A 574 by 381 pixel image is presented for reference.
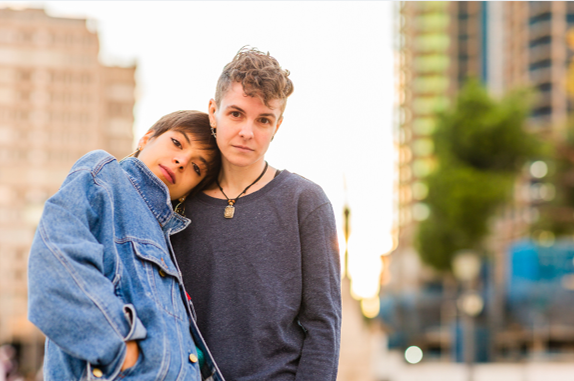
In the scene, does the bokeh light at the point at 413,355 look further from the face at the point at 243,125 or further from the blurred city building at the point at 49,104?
the blurred city building at the point at 49,104

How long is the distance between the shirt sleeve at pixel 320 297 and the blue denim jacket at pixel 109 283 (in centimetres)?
31

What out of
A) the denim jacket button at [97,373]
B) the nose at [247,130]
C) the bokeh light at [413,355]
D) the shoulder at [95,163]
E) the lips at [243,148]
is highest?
the nose at [247,130]

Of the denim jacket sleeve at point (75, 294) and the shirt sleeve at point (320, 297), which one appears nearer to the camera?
the denim jacket sleeve at point (75, 294)

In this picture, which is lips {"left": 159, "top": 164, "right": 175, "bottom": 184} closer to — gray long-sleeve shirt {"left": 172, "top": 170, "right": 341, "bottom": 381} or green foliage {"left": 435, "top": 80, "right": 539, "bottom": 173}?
gray long-sleeve shirt {"left": 172, "top": 170, "right": 341, "bottom": 381}

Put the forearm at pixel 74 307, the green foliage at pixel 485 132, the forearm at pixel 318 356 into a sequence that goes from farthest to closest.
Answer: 1. the green foliage at pixel 485 132
2. the forearm at pixel 318 356
3. the forearm at pixel 74 307

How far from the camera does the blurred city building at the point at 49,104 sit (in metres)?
67.6

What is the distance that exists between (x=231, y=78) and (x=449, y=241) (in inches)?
1288

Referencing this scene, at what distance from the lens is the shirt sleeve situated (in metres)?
2.02

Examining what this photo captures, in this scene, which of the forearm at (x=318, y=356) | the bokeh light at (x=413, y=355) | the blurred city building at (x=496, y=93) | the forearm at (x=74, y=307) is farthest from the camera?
the bokeh light at (x=413, y=355)

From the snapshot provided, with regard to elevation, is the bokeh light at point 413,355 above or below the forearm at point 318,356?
below

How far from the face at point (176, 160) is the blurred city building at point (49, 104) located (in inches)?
2697

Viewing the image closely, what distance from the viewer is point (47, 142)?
69.2 m

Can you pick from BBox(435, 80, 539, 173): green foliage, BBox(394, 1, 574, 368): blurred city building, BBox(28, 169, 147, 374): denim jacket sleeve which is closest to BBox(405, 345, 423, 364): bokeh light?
BBox(394, 1, 574, 368): blurred city building

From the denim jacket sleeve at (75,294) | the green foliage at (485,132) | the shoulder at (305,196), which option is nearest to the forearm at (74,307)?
the denim jacket sleeve at (75,294)
